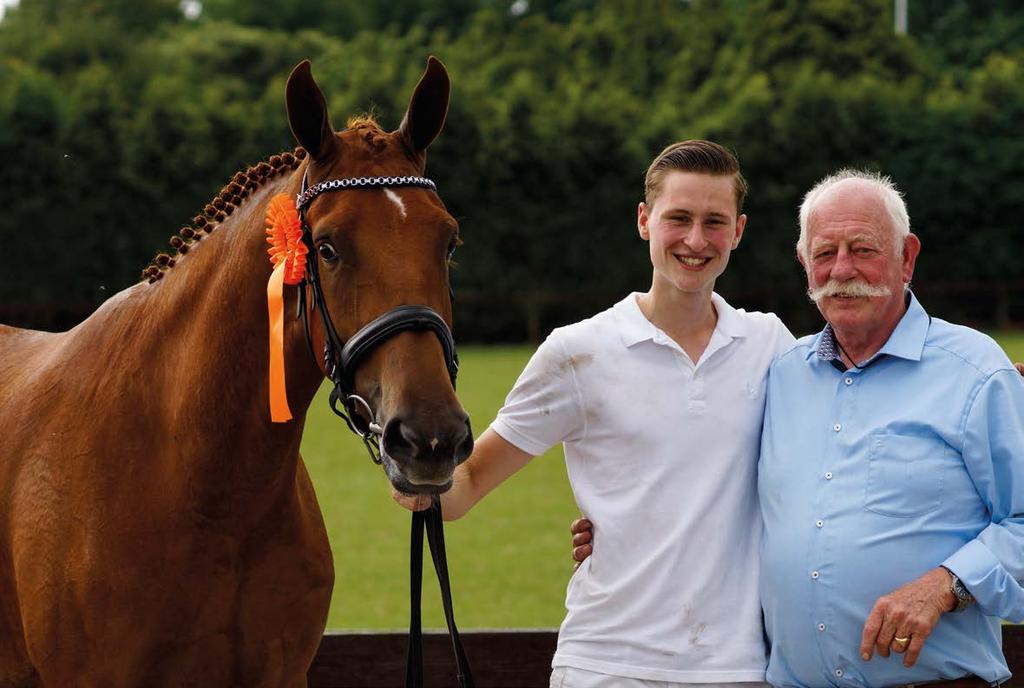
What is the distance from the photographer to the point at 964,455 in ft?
8.23

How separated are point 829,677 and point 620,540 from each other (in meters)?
0.53

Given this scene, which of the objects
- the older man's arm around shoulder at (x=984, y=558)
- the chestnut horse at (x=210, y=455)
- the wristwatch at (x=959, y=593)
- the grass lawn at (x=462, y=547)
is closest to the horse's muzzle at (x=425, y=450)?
the chestnut horse at (x=210, y=455)

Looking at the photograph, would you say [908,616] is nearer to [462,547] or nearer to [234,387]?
[234,387]

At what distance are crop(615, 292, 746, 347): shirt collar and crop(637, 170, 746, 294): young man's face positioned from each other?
0.36 ft

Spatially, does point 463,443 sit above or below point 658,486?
above

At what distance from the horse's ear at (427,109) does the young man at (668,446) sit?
55 centimetres

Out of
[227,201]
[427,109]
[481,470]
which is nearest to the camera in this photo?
[427,109]

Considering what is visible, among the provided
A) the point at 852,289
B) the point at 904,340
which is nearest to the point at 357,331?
the point at 852,289

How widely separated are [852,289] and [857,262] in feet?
0.20

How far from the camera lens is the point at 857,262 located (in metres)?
2.68

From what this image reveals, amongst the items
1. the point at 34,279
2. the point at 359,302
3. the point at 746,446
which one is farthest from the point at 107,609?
the point at 34,279

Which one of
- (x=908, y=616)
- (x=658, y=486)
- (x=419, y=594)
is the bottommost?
(x=419, y=594)

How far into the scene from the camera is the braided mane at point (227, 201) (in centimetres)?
282

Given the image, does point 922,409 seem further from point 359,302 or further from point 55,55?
point 55,55
